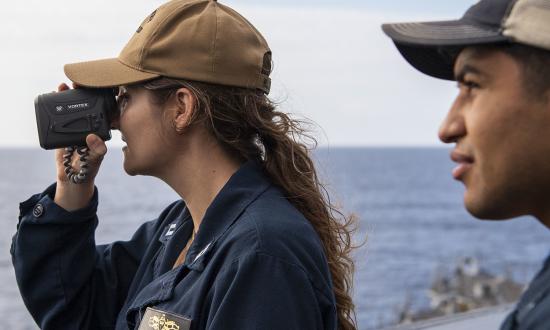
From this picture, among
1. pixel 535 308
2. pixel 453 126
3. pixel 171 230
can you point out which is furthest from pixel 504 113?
pixel 171 230

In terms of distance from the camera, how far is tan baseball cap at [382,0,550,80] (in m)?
1.71

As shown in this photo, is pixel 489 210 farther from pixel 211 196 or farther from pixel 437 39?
pixel 211 196

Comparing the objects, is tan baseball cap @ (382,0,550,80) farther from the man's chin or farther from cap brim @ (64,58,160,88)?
cap brim @ (64,58,160,88)

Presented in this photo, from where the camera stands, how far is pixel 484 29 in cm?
178

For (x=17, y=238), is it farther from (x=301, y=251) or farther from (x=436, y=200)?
(x=436, y=200)

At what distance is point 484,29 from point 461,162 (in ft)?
0.83

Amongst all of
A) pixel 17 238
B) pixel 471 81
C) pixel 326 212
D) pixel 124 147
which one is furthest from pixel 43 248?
pixel 471 81

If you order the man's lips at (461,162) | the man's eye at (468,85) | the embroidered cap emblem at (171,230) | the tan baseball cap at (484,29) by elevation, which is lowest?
the embroidered cap emblem at (171,230)

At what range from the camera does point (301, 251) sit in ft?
8.38

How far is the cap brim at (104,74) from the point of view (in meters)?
2.76

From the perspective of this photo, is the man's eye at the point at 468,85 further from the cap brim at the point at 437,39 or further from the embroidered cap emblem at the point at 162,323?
the embroidered cap emblem at the point at 162,323

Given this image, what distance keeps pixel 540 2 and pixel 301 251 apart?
41.4 inches

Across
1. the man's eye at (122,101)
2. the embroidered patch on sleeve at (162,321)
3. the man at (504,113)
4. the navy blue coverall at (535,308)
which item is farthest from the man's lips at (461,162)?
the man's eye at (122,101)

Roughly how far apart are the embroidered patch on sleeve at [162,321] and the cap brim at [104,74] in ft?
2.16
